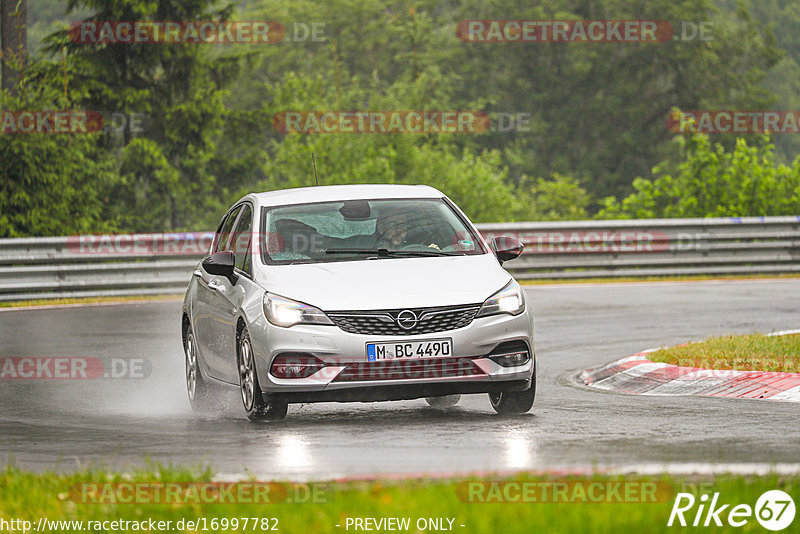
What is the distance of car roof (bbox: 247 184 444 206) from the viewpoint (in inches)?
417


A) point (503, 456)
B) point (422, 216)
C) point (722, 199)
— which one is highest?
point (422, 216)

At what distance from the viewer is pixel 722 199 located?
29.6 m

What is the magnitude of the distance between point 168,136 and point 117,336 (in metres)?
28.6

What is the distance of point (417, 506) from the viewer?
579 centimetres

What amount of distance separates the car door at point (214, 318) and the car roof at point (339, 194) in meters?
0.62

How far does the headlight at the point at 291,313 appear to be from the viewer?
9.14 meters

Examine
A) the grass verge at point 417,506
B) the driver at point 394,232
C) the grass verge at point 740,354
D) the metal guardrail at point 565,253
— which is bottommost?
the metal guardrail at point 565,253

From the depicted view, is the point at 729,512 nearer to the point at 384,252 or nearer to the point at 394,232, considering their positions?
the point at 384,252

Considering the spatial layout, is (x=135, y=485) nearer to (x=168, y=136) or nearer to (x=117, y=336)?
(x=117, y=336)

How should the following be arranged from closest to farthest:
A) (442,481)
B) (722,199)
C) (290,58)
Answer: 1. (442,481)
2. (722,199)
3. (290,58)

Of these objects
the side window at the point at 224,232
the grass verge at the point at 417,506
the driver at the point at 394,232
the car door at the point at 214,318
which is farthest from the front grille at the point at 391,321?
the side window at the point at 224,232

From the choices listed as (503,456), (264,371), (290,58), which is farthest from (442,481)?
(290,58)

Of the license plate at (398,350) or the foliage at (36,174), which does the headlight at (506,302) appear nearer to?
the license plate at (398,350)

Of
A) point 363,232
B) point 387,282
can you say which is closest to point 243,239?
point 363,232
